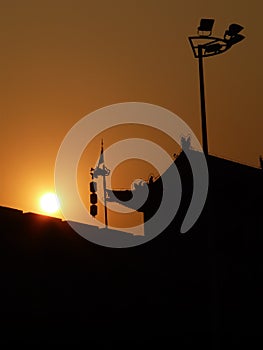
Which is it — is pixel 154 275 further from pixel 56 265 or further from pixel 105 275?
pixel 56 265

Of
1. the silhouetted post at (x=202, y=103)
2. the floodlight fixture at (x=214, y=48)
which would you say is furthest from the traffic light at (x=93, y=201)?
the floodlight fixture at (x=214, y=48)

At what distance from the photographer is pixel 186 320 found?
29156 mm

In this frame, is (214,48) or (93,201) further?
(93,201)

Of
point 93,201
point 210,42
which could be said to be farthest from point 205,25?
point 93,201

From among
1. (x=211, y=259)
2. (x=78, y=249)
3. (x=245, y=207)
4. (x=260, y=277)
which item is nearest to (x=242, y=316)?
(x=260, y=277)

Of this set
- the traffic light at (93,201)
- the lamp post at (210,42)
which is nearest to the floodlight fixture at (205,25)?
the lamp post at (210,42)

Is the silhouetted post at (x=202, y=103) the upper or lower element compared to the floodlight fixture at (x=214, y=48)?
lower

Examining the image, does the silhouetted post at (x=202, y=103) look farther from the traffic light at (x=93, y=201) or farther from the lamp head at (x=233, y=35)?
the traffic light at (x=93, y=201)

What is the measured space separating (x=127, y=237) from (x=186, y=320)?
190 inches

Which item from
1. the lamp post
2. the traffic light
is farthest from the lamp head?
the traffic light

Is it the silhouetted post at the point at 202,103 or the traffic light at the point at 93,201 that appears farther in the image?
the traffic light at the point at 93,201

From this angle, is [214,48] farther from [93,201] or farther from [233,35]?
[93,201]

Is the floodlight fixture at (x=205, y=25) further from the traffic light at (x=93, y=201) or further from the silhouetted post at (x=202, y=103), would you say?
the traffic light at (x=93, y=201)

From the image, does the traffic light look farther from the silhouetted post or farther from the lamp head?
the lamp head
